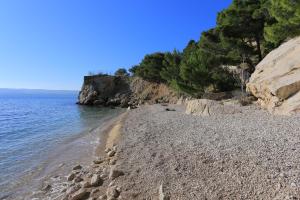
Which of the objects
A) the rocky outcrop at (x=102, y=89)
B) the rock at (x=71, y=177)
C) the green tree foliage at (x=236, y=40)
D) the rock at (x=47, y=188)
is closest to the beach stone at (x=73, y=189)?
the rock at (x=47, y=188)

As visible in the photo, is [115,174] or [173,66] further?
[173,66]

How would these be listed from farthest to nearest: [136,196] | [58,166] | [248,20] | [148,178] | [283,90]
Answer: [248,20] → [283,90] → [58,166] → [148,178] → [136,196]

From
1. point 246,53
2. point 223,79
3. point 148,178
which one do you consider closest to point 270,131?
point 148,178

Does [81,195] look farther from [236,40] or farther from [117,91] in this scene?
[117,91]

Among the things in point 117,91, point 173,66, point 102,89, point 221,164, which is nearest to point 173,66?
point 173,66

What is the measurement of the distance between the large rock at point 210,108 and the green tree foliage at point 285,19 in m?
5.35

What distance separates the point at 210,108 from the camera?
19125 mm

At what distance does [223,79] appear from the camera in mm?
29078

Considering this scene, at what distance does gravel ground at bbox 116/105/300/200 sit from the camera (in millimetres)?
5980

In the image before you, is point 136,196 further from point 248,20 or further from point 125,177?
point 248,20

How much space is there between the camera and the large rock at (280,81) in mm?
13875

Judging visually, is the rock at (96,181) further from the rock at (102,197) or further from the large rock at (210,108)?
the large rock at (210,108)

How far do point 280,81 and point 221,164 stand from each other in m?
9.25

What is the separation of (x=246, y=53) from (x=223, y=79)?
14.2 ft
